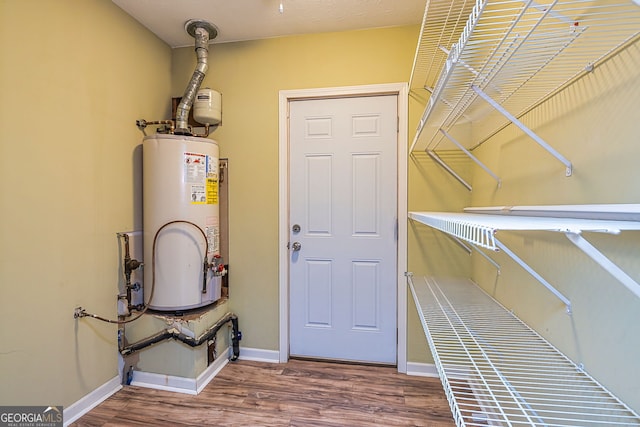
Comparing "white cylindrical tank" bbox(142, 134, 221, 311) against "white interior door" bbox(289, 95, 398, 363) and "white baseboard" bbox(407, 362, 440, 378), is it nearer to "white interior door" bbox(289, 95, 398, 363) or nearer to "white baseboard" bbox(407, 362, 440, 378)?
"white interior door" bbox(289, 95, 398, 363)

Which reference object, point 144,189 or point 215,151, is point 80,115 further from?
point 215,151

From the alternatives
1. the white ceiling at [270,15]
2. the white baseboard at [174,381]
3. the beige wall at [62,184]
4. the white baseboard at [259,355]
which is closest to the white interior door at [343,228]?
the white baseboard at [259,355]

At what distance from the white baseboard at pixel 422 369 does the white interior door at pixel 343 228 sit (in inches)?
5.4

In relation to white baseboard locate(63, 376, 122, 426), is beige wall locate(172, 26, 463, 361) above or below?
above

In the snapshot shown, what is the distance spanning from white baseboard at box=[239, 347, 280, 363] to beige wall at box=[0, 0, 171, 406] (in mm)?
859

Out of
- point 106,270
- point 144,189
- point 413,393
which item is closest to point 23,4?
point 144,189

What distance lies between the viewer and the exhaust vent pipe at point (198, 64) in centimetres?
203

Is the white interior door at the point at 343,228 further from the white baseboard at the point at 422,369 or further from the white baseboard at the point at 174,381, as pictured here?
the white baseboard at the point at 174,381

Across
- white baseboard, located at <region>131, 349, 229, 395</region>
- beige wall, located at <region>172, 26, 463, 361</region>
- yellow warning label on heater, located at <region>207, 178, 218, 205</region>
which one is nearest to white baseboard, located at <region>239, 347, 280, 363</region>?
beige wall, located at <region>172, 26, 463, 361</region>

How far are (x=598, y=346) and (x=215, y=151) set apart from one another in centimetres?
215

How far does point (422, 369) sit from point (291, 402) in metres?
0.96

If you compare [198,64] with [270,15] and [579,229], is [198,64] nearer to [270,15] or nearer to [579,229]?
[270,15]

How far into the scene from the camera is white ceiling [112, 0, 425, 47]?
181 cm

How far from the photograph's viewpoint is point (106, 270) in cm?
179
